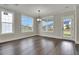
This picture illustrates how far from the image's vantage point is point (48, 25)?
724 centimetres

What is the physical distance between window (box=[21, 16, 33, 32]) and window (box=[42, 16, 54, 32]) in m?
1.14

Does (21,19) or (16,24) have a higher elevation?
(21,19)

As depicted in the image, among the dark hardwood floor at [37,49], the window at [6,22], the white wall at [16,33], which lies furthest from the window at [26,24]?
the dark hardwood floor at [37,49]

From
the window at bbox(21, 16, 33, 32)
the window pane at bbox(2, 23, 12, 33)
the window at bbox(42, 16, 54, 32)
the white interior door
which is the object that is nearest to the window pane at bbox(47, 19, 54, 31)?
the window at bbox(42, 16, 54, 32)

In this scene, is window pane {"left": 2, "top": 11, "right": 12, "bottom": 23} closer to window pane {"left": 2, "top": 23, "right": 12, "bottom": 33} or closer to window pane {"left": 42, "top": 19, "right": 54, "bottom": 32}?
window pane {"left": 2, "top": 23, "right": 12, "bottom": 33}

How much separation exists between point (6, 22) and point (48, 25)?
3.59m

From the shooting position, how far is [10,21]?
16.5ft

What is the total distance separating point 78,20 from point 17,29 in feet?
12.1

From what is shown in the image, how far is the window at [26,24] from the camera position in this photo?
6.33 meters

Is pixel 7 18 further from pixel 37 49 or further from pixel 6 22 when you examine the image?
pixel 37 49

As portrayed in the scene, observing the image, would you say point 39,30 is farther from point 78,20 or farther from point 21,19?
point 78,20

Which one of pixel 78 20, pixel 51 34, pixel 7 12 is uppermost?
pixel 7 12

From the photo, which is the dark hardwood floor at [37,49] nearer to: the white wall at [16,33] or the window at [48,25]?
the white wall at [16,33]
